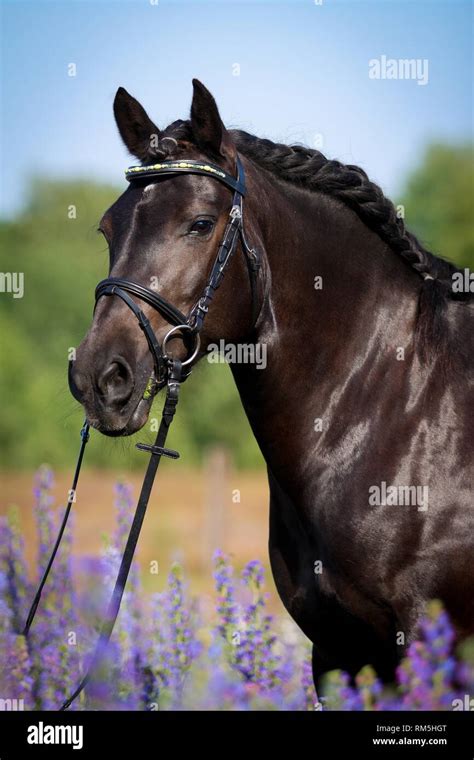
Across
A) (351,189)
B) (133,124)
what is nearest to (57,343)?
(133,124)

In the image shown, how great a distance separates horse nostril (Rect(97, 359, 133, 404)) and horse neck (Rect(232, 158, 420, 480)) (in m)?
0.65

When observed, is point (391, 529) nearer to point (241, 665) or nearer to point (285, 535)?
point (285, 535)

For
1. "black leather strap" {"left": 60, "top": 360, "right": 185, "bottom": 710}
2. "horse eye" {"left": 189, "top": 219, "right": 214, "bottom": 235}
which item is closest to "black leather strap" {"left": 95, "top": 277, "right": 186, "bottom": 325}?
"black leather strap" {"left": 60, "top": 360, "right": 185, "bottom": 710}

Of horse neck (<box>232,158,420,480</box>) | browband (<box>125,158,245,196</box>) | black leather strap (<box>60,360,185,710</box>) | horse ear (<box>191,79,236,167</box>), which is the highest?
horse ear (<box>191,79,236,167</box>)

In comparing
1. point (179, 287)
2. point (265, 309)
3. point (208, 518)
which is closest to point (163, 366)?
point (179, 287)

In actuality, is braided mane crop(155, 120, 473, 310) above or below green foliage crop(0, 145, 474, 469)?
below

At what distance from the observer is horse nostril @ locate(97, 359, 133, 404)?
346 cm

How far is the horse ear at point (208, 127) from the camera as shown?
371 cm

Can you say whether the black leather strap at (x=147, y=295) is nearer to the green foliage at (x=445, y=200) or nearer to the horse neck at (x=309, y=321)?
the horse neck at (x=309, y=321)

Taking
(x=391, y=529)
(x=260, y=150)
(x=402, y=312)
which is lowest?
(x=391, y=529)

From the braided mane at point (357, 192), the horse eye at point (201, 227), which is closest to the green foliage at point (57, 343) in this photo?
the braided mane at point (357, 192)

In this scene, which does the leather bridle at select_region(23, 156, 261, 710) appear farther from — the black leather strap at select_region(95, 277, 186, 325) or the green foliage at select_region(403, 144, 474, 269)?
the green foliage at select_region(403, 144, 474, 269)

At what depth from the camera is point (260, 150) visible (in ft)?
13.8
